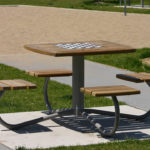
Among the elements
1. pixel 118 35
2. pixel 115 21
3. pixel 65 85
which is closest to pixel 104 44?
pixel 65 85

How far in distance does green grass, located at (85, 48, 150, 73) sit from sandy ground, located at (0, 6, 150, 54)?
7.51 ft

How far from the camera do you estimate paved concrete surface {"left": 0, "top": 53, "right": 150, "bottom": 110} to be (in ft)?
29.0

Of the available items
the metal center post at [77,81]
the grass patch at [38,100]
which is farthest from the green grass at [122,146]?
the grass patch at [38,100]

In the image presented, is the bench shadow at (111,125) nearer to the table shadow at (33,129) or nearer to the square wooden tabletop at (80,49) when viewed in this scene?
the table shadow at (33,129)

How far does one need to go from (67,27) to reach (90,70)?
9.16m

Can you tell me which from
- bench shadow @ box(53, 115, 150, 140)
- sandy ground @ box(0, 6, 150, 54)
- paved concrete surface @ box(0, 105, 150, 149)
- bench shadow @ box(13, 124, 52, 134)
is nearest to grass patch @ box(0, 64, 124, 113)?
paved concrete surface @ box(0, 105, 150, 149)

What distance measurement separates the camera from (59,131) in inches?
271

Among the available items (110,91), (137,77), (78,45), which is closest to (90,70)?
(78,45)

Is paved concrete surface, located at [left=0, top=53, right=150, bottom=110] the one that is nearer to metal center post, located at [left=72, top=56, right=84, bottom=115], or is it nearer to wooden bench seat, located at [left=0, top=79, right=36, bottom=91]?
metal center post, located at [left=72, top=56, right=84, bottom=115]

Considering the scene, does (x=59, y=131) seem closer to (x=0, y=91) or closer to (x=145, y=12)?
(x=0, y=91)

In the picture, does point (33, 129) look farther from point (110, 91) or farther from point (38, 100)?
point (38, 100)

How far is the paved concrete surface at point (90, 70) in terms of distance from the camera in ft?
29.0

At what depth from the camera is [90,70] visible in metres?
11.3

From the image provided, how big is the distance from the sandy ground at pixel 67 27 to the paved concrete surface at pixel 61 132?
23.5 feet
